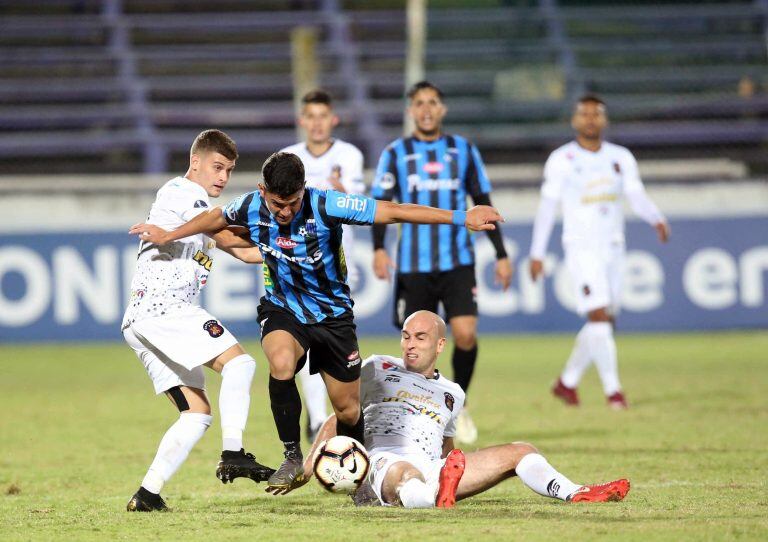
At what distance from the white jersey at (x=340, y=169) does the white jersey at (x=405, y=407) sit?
204cm

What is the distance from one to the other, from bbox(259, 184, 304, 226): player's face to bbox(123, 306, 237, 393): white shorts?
58 cm

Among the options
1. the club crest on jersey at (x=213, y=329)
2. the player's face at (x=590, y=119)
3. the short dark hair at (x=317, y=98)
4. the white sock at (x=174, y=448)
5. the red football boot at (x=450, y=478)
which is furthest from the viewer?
the player's face at (x=590, y=119)

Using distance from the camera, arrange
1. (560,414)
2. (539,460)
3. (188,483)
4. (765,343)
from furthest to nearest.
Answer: (765,343)
(560,414)
(188,483)
(539,460)

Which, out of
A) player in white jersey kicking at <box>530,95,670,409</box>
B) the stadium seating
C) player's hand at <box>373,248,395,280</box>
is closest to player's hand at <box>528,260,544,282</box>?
player in white jersey kicking at <box>530,95,670,409</box>

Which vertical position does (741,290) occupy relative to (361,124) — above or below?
below

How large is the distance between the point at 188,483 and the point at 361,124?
40.7ft

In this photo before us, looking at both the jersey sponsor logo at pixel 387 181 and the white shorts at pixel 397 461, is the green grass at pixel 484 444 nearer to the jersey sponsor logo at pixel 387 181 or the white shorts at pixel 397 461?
the white shorts at pixel 397 461

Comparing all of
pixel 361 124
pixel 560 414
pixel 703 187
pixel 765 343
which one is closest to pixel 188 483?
pixel 560 414

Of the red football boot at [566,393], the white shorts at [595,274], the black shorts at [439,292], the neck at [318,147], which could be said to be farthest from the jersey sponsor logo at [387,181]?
the red football boot at [566,393]

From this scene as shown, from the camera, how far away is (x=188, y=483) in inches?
261

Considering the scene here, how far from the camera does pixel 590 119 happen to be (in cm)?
989

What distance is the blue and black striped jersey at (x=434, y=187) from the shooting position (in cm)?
838

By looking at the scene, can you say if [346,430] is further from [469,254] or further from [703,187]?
[703,187]

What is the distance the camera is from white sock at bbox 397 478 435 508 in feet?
18.0
